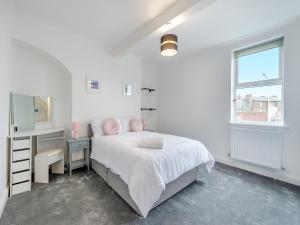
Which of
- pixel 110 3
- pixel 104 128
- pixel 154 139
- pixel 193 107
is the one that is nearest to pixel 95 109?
pixel 104 128

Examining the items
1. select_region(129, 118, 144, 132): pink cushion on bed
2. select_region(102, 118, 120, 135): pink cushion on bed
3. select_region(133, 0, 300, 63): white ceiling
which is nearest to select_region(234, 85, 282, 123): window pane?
select_region(133, 0, 300, 63): white ceiling

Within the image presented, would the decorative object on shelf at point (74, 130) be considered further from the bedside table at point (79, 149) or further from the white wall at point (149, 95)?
the white wall at point (149, 95)

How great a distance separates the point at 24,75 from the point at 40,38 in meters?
0.73

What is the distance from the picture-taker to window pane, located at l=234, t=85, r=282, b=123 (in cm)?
276

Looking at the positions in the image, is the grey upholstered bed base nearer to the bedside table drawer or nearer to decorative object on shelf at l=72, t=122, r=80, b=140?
the bedside table drawer

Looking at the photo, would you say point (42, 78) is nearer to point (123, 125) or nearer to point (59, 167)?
point (59, 167)

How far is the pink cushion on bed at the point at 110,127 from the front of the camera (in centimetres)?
315

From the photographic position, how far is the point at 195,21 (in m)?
2.52

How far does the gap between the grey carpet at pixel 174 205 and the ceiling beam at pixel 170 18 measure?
8.29 ft

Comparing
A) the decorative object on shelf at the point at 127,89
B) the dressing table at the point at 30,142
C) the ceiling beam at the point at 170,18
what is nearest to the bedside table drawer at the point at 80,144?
the dressing table at the point at 30,142

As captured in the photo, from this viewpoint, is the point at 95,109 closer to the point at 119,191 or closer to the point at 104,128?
the point at 104,128

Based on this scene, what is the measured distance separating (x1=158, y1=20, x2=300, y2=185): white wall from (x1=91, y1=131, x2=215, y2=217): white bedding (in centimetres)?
121

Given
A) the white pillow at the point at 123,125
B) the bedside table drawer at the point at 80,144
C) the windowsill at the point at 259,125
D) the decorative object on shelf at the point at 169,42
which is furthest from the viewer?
the white pillow at the point at 123,125

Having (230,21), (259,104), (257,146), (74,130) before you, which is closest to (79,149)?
(74,130)
